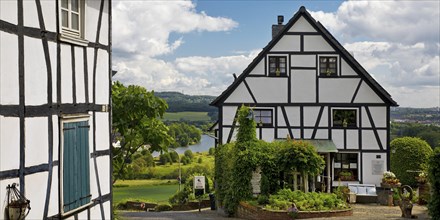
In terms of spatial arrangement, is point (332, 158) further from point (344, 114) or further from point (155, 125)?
point (155, 125)

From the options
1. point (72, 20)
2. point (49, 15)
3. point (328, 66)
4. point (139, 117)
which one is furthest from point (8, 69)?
point (328, 66)

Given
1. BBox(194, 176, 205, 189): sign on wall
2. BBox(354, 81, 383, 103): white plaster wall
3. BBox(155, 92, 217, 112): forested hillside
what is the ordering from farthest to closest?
BBox(155, 92, 217, 112): forested hillside → BBox(194, 176, 205, 189): sign on wall → BBox(354, 81, 383, 103): white plaster wall

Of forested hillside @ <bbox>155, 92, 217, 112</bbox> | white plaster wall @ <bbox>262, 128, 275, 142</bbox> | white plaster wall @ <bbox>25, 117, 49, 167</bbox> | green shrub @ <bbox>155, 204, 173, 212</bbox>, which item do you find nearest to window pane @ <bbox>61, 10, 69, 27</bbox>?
white plaster wall @ <bbox>25, 117, 49, 167</bbox>

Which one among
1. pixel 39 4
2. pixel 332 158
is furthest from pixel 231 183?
pixel 39 4

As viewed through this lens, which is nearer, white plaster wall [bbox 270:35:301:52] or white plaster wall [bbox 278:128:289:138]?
white plaster wall [bbox 270:35:301:52]

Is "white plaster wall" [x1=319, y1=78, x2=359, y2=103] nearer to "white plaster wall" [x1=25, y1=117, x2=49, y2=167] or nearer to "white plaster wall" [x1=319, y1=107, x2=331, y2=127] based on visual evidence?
"white plaster wall" [x1=319, y1=107, x2=331, y2=127]

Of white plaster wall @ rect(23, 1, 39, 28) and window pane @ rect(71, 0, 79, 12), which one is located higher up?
window pane @ rect(71, 0, 79, 12)

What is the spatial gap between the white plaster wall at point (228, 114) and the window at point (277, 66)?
248 centimetres

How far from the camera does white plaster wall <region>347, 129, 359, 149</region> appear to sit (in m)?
26.4

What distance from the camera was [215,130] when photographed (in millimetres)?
29000

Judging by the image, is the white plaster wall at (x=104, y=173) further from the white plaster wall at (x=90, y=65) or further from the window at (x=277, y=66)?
the window at (x=277, y=66)

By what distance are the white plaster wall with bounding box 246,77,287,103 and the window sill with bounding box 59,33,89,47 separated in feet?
56.2

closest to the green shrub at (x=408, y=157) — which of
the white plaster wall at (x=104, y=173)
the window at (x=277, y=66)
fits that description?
the window at (x=277, y=66)

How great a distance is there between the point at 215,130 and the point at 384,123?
329 inches
